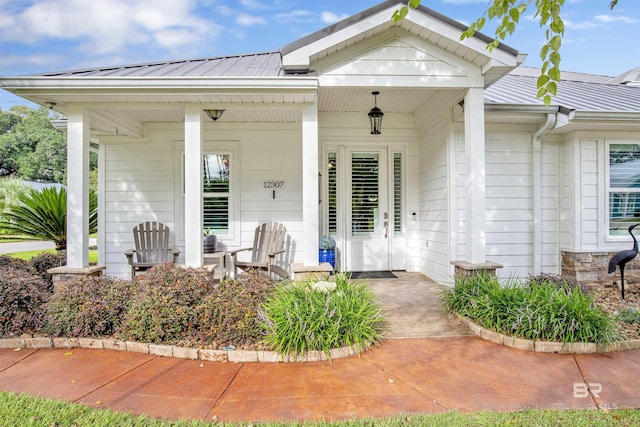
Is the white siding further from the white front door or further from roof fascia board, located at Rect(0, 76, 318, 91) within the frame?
roof fascia board, located at Rect(0, 76, 318, 91)

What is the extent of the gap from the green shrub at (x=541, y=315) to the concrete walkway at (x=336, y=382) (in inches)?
7.3

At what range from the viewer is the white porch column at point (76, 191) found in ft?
13.6

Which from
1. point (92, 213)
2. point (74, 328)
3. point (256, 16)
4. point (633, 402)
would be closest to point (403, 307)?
point (633, 402)

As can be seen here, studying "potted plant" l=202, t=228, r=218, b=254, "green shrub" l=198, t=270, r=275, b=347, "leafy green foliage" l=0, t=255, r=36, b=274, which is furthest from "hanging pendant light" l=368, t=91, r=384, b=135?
"leafy green foliage" l=0, t=255, r=36, b=274

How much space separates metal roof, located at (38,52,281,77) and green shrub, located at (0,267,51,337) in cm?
233

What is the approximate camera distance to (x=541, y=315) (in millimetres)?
3207

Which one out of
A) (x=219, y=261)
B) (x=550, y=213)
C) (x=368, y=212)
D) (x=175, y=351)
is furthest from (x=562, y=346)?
(x=219, y=261)

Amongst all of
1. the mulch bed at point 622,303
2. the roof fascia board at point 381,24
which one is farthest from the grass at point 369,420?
the roof fascia board at point 381,24

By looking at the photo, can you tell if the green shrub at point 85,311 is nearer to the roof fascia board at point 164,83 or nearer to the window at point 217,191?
the roof fascia board at point 164,83

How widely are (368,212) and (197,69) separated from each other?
11.5ft

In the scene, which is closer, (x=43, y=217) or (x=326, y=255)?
(x=326, y=255)

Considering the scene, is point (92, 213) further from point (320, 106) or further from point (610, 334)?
point (610, 334)

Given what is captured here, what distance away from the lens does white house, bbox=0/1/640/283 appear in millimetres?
4125

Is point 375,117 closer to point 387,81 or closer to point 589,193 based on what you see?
point 387,81
